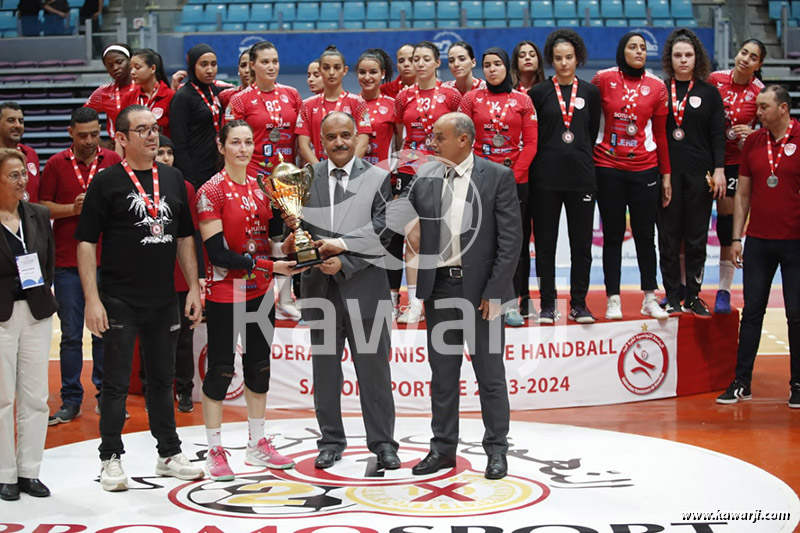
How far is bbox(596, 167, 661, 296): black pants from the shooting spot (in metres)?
6.84

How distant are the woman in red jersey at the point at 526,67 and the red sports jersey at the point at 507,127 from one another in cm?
38

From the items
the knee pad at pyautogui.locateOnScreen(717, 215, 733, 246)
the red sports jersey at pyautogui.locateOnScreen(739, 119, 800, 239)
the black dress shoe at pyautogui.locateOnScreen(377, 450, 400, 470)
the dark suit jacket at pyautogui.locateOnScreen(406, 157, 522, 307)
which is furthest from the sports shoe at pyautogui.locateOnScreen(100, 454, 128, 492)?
the knee pad at pyautogui.locateOnScreen(717, 215, 733, 246)

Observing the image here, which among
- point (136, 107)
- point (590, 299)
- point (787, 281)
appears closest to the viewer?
point (136, 107)

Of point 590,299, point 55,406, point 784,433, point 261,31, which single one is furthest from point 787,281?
point 261,31

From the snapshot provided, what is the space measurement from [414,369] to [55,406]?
265cm

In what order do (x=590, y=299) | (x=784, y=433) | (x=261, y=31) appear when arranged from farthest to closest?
1. (x=261, y=31)
2. (x=590, y=299)
3. (x=784, y=433)

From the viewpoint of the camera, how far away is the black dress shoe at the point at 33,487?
15.9 feet

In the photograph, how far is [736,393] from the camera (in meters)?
6.89

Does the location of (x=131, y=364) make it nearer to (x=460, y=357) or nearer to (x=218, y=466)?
(x=218, y=466)

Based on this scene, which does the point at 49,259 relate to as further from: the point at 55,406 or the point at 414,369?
the point at 414,369

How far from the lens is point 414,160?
22.2ft

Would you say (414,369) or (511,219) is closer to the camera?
(511,219)

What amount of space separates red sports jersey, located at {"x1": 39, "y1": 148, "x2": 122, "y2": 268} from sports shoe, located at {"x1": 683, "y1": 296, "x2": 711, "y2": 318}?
4.37 m

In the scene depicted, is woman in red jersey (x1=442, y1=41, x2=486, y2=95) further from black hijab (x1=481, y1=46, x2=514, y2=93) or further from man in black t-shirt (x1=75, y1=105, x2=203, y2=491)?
man in black t-shirt (x1=75, y1=105, x2=203, y2=491)
